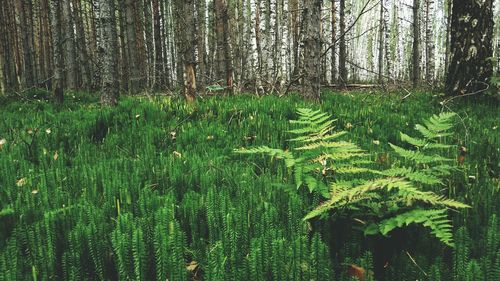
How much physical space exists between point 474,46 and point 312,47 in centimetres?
263

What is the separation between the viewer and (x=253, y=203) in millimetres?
1856

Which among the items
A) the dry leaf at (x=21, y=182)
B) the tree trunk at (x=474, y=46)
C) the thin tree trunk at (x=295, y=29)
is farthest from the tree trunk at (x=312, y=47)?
the thin tree trunk at (x=295, y=29)

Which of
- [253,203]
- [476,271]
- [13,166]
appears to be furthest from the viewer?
[13,166]

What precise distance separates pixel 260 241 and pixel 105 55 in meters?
6.40

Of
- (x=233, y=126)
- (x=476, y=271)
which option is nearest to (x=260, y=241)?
(x=476, y=271)

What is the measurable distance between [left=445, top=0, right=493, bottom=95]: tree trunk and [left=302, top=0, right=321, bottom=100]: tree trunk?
2.33 metres

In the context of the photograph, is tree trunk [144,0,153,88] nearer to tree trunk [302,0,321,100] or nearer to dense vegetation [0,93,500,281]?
tree trunk [302,0,321,100]

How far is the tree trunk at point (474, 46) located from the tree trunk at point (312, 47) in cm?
233

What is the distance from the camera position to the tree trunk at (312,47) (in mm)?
6305

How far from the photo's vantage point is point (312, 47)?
640cm

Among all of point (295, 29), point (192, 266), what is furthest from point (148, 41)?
point (192, 266)

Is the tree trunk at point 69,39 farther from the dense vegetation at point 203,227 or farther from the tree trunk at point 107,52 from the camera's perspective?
the dense vegetation at point 203,227

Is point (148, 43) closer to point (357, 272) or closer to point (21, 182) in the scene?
point (21, 182)

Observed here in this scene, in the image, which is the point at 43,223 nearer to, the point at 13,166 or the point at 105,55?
the point at 13,166
